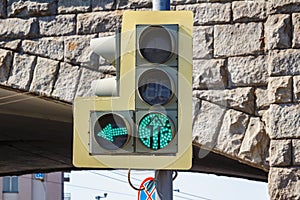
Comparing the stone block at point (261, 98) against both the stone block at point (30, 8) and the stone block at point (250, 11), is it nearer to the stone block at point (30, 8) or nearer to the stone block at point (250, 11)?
the stone block at point (250, 11)

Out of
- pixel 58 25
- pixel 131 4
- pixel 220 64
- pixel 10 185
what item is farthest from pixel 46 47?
pixel 10 185

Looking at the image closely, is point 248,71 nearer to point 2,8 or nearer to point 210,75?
point 210,75

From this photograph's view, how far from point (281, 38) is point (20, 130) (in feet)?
19.6

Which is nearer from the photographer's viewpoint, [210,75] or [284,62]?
[284,62]

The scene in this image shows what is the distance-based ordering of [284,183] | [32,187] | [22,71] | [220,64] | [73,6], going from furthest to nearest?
[32,187] → [22,71] → [73,6] → [220,64] → [284,183]

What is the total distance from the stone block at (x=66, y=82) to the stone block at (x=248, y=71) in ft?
4.45

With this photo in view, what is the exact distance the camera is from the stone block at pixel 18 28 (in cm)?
834

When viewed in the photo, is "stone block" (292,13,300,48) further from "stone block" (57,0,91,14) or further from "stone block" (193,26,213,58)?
"stone block" (57,0,91,14)

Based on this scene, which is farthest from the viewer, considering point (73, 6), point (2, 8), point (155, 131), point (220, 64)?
point (2, 8)

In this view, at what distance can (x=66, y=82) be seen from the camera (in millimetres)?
8148

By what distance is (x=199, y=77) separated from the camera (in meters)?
7.78

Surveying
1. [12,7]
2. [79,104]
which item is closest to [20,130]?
[12,7]

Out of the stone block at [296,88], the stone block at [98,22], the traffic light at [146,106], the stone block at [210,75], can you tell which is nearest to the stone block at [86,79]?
the stone block at [98,22]

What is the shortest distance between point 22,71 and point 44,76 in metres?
0.24
